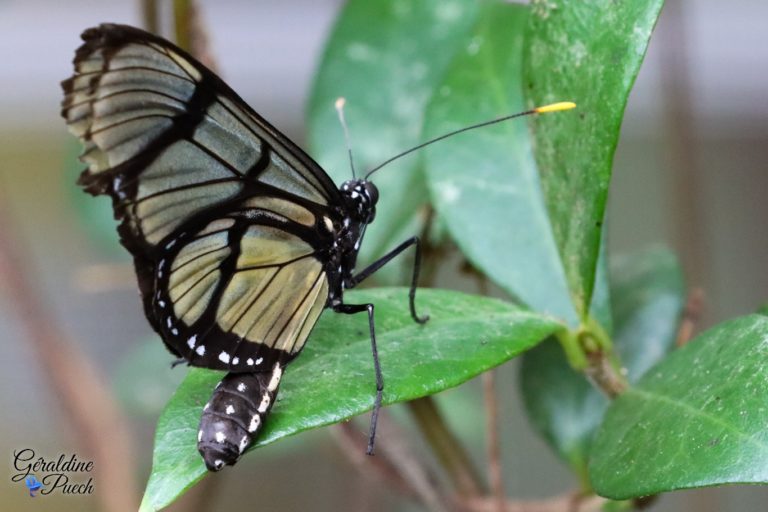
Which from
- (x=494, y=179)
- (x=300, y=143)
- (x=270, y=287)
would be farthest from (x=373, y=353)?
(x=300, y=143)

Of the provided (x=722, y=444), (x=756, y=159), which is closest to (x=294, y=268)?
(x=722, y=444)

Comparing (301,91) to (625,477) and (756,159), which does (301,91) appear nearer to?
(756,159)

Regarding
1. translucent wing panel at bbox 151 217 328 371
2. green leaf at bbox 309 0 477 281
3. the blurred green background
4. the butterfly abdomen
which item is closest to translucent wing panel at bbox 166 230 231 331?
translucent wing panel at bbox 151 217 328 371

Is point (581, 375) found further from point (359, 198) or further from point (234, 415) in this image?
point (234, 415)

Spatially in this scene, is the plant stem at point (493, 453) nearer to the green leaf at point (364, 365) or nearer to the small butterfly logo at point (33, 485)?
the green leaf at point (364, 365)

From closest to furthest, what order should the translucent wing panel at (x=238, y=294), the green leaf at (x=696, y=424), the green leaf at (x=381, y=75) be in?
the green leaf at (x=696, y=424) < the translucent wing panel at (x=238, y=294) < the green leaf at (x=381, y=75)

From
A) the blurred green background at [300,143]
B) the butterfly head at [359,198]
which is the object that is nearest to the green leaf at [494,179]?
the butterfly head at [359,198]

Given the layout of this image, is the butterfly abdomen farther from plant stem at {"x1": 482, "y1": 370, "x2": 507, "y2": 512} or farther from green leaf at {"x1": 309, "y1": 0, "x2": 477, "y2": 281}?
green leaf at {"x1": 309, "y1": 0, "x2": 477, "y2": 281}
